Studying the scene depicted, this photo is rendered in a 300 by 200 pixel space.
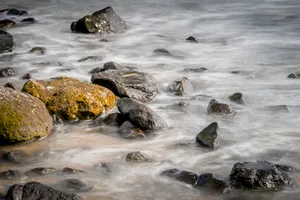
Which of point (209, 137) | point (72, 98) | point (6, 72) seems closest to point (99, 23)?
point (6, 72)

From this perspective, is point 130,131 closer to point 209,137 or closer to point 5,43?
point 209,137

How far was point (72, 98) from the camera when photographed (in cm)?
616

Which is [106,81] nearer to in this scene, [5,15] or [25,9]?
[5,15]

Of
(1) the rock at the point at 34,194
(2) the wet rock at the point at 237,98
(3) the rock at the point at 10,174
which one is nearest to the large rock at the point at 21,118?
(3) the rock at the point at 10,174

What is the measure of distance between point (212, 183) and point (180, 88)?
10.8 feet

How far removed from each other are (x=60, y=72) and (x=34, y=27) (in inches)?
210

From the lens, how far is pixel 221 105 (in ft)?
21.4

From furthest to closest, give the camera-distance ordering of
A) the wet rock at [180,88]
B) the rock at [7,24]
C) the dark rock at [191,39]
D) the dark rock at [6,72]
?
the rock at [7,24]
the dark rock at [191,39]
the dark rock at [6,72]
the wet rock at [180,88]

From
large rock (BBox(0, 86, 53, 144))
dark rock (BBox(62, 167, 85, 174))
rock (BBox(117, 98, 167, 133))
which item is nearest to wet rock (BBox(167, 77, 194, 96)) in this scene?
rock (BBox(117, 98, 167, 133))

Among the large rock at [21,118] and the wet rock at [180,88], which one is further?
the wet rock at [180,88]

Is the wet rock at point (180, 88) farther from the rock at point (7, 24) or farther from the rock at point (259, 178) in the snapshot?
the rock at point (7, 24)

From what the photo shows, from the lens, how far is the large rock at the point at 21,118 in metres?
5.27

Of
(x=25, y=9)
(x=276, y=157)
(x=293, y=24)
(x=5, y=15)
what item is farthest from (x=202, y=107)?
(x=25, y=9)

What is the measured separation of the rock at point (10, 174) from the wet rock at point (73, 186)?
1.58ft
